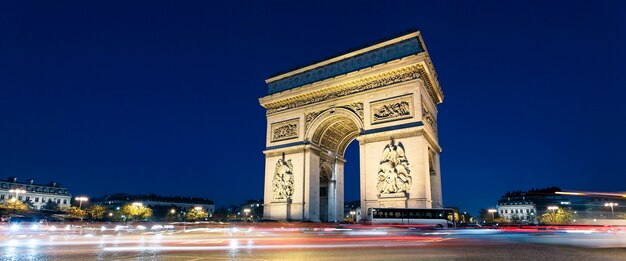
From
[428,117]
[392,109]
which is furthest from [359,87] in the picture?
[428,117]

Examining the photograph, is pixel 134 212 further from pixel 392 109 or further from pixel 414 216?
pixel 414 216

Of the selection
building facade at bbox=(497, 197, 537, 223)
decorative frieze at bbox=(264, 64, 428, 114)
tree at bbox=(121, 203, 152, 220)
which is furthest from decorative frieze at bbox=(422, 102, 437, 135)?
building facade at bbox=(497, 197, 537, 223)

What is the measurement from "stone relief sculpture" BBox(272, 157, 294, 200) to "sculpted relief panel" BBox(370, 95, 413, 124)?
6.73 m

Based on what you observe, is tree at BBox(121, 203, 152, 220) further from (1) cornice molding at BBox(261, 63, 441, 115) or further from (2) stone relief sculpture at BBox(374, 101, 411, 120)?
(2) stone relief sculpture at BBox(374, 101, 411, 120)

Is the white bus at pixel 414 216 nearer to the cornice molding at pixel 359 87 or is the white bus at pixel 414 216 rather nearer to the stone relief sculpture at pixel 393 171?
the stone relief sculpture at pixel 393 171

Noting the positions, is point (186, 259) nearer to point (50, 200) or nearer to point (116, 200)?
point (50, 200)

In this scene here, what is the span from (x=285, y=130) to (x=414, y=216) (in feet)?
37.5

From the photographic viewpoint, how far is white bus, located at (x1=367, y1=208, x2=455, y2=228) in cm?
1856

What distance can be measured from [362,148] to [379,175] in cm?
215

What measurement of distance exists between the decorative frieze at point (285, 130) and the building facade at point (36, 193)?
6562 cm

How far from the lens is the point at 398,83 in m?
22.3

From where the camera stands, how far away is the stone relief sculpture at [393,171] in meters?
20.6

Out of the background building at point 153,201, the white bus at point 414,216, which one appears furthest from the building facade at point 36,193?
the white bus at point 414,216

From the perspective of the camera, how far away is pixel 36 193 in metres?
75.0
